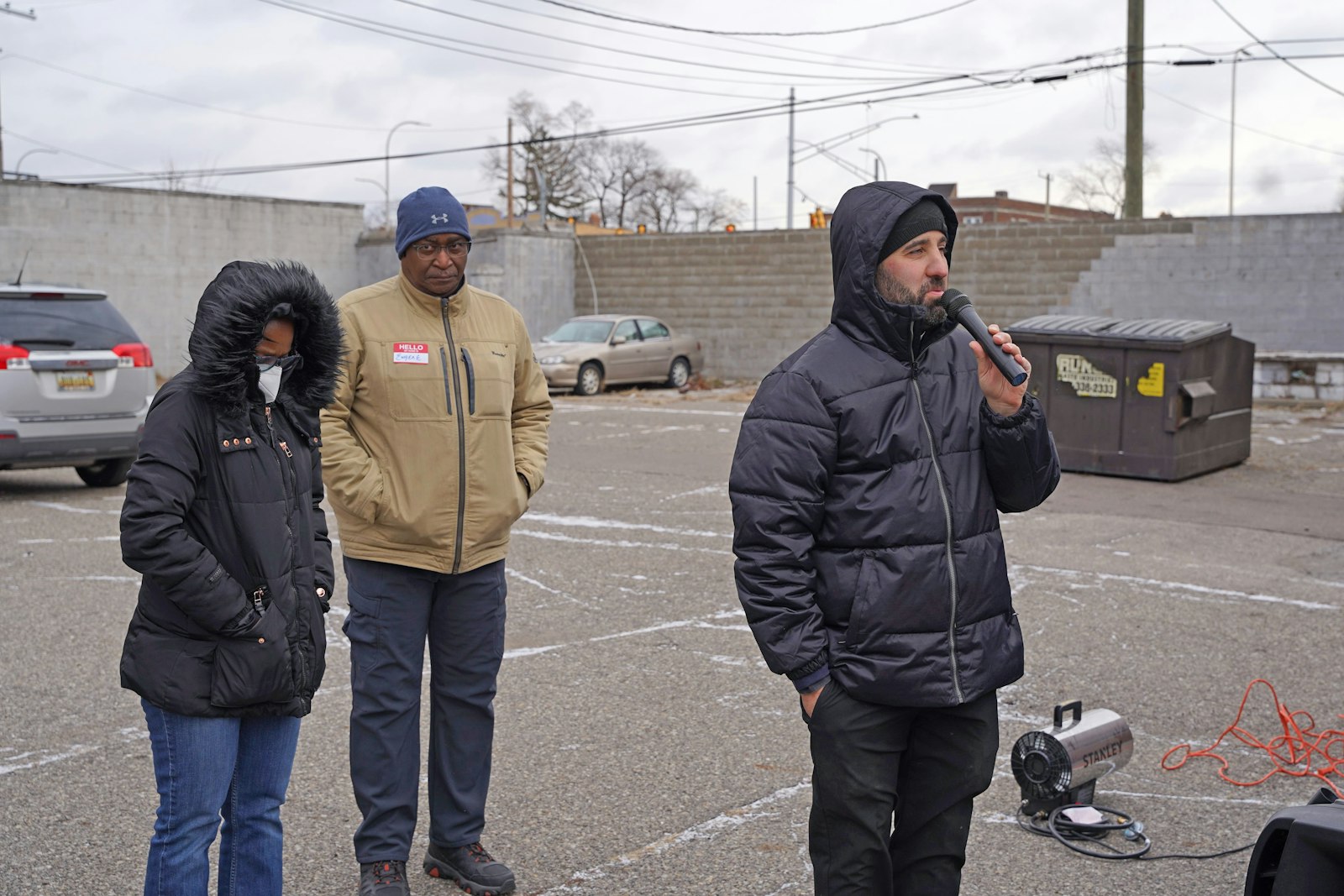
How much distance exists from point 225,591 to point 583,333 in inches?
860

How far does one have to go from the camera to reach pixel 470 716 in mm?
3912

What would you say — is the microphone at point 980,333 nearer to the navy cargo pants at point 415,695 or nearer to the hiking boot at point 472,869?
the navy cargo pants at point 415,695

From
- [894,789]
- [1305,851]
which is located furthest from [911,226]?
[1305,851]

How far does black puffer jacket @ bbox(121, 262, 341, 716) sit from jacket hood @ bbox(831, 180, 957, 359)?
135 cm

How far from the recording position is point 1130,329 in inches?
→ 505

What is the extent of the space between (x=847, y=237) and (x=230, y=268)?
4.93ft

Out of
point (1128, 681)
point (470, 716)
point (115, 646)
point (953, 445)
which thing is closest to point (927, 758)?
point (953, 445)

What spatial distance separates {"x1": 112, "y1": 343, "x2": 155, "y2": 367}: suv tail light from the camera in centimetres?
1132

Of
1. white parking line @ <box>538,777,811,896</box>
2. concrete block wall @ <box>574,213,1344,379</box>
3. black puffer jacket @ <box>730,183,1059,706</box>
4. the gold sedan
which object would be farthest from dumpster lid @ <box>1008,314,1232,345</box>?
the gold sedan

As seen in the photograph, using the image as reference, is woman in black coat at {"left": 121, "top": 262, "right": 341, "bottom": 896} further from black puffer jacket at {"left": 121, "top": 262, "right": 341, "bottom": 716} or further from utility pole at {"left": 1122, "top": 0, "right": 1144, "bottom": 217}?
utility pole at {"left": 1122, "top": 0, "right": 1144, "bottom": 217}

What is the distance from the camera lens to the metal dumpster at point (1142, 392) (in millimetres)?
12344

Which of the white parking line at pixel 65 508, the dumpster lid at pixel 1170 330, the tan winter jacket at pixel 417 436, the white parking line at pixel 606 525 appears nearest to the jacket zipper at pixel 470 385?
the tan winter jacket at pixel 417 436

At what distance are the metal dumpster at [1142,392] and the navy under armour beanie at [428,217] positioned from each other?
9.84 meters

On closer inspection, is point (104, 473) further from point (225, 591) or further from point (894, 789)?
point (894, 789)
